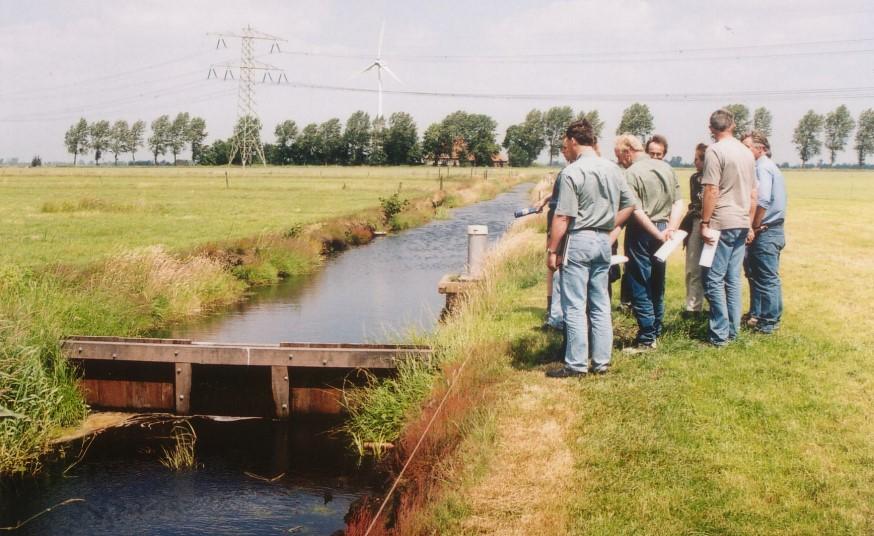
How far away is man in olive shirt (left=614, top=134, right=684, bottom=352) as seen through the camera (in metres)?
8.24

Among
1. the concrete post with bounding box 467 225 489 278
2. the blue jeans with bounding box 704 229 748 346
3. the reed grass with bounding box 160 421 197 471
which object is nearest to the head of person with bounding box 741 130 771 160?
the blue jeans with bounding box 704 229 748 346

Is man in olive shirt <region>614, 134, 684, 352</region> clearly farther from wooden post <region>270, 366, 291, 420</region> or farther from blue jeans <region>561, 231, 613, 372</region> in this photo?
wooden post <region>270, 366, 291, 420</region>

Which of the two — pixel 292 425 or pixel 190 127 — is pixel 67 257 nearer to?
pixel 292 425

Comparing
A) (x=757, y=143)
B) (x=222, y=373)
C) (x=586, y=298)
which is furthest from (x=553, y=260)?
(x=222, y=373)

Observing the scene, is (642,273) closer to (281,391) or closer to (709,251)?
(709,251)

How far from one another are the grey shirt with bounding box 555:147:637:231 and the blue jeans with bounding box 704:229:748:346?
1.67 meters

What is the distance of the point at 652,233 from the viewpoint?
26.9 feet

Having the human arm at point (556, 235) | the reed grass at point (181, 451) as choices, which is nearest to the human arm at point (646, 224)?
the human arm at point (556, 235)

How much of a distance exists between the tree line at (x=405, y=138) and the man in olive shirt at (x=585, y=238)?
11708 centimetres

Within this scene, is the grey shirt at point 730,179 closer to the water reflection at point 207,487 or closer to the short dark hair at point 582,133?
the short dark hair at point 582,133

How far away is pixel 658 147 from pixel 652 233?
3.75ft

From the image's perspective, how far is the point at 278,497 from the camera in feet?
27.6

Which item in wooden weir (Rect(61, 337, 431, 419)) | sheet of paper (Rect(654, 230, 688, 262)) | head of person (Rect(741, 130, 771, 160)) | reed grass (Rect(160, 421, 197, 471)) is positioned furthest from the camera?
wooden weir (Rect(61, 337, 431, 419))

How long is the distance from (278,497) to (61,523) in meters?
2.12
